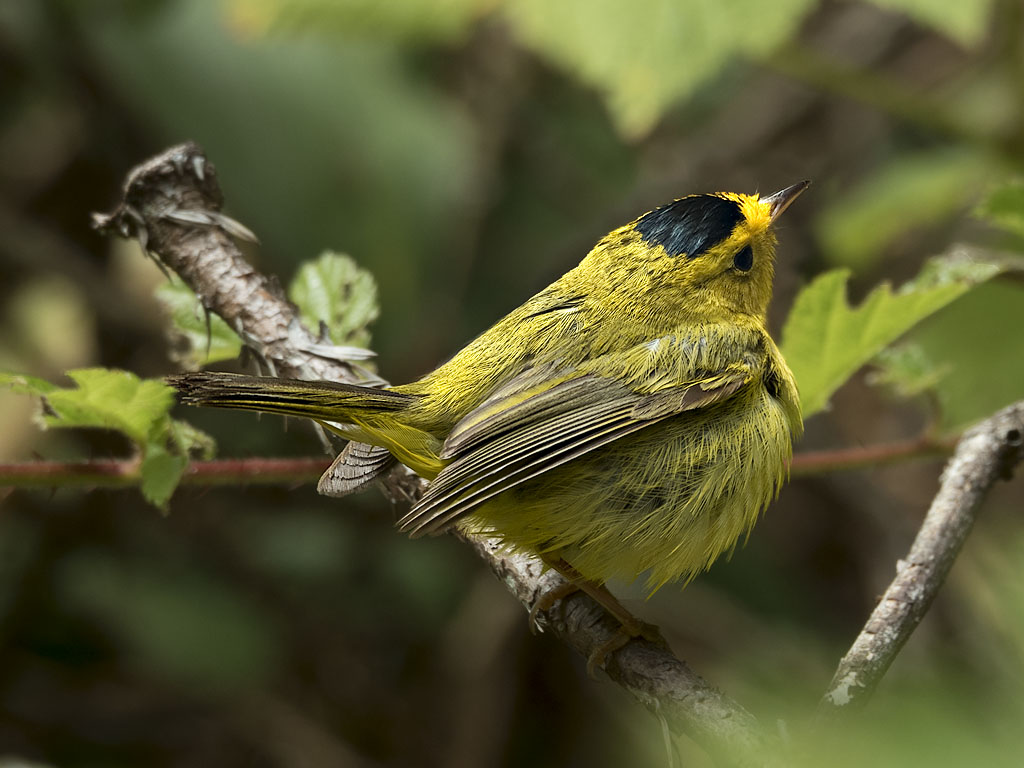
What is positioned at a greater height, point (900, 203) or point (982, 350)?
point (900, 203)

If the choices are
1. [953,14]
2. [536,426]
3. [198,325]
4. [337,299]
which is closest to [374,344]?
[337,299]

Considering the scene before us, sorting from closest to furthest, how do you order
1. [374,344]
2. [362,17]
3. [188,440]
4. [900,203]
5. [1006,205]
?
[188,440] → [1006,205] → [362,17] → [900,203] → [374,344]

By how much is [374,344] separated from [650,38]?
181 centimetres

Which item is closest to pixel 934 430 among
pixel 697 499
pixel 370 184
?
pixel 697 499

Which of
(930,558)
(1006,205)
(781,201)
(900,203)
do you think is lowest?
(900,203)

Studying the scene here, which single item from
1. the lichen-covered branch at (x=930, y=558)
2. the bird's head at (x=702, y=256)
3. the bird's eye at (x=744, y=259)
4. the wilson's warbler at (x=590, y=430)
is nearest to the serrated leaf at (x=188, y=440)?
the wilson's warbler at (x=590, y=430)

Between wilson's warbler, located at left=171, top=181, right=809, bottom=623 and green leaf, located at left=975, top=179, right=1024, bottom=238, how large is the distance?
0.63 m

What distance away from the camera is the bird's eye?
296 centimetres

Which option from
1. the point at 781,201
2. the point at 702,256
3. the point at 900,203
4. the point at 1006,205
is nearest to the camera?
the point at 1006,205

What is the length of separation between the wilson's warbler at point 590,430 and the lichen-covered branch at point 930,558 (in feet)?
1.28

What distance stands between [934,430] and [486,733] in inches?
91.6

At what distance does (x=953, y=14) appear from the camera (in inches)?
127

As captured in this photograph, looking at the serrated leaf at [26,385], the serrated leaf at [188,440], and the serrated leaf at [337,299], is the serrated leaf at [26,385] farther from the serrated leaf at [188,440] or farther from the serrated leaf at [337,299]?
the serrated leaf at [337,299]

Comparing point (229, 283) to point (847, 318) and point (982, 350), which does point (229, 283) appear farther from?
point (982, 350)
